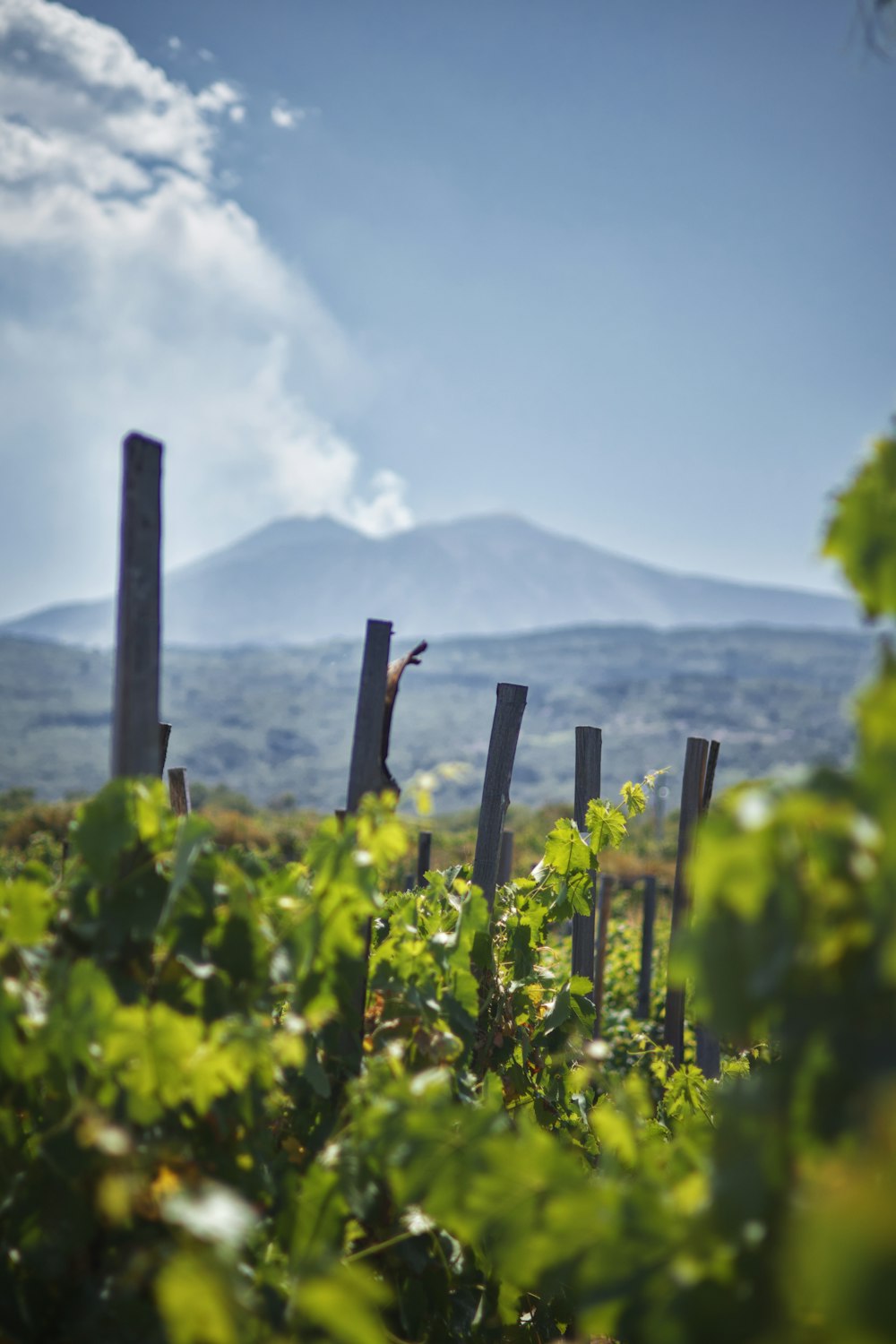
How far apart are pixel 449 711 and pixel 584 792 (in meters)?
120

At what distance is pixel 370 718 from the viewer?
2221mm

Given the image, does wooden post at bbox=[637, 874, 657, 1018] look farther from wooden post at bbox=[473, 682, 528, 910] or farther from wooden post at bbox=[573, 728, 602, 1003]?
wooden post at bbox=[473, 682, 528, 910]

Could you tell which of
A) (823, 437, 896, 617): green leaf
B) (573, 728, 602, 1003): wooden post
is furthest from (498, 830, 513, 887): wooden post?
(823, 437, 896, 617): green leaf

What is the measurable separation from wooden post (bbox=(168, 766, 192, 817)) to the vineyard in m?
1.68

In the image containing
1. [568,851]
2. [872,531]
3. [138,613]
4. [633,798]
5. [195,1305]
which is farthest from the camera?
[633,798]

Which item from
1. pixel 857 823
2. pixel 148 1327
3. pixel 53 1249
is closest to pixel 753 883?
pixel 857 823

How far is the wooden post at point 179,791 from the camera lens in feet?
12.6

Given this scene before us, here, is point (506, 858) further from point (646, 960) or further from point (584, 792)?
point (584, 792)

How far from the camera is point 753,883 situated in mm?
1003

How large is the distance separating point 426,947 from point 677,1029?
2453 millimetres

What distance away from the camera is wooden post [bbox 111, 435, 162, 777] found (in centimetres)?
176

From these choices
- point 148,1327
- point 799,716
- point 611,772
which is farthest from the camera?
point 799,716

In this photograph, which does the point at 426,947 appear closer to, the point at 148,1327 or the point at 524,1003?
the point at 524,1003

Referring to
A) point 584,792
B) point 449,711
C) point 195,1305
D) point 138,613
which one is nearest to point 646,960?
point 584,792
